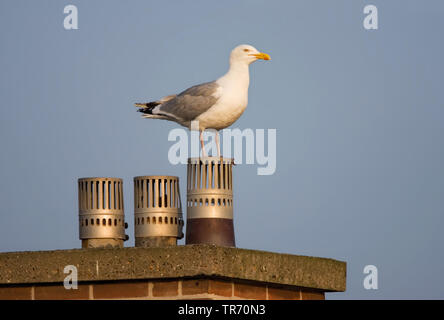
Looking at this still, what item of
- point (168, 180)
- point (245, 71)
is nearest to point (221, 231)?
point (168, 180)

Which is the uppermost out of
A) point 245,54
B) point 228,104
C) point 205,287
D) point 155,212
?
point 245,54

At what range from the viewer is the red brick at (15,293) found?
910 cm

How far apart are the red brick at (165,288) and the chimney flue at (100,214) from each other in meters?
1.09

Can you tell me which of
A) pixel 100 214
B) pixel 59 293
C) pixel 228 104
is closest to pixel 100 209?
pixel 100 214

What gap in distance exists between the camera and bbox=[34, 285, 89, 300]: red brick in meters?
8.89

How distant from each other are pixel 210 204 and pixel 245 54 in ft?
8.52

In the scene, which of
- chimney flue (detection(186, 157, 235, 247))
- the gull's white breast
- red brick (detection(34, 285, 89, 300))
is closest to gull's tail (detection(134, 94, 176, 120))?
the gull's white breast

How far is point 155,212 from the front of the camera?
31.6 ft

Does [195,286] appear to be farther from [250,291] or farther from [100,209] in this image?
[100,209]

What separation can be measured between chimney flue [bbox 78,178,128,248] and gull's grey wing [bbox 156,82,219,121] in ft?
6.90

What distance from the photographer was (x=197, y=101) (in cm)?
1166
